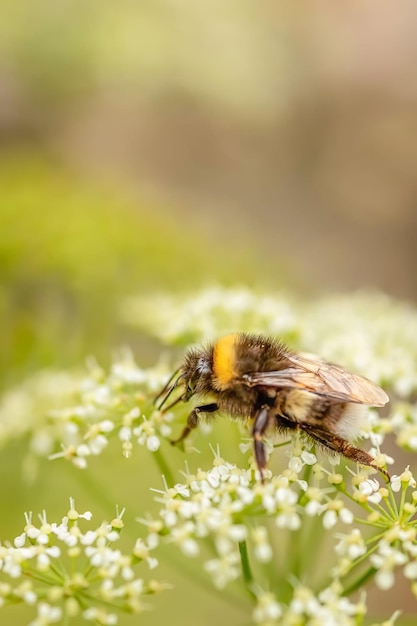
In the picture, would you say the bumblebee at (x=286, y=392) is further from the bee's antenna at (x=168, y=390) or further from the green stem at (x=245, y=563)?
the green stem at (x=245, y=563)

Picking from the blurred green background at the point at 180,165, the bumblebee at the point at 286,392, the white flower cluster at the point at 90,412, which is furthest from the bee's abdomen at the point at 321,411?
the blurred green background at the point at 180,165

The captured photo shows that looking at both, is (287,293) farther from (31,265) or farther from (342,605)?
(342,605)

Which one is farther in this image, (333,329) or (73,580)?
(333,329)

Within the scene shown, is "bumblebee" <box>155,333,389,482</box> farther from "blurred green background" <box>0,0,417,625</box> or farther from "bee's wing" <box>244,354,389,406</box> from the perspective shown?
"blurred green background" <box>0,0,417,625</box>

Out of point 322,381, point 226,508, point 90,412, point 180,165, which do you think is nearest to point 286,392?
point 322,381

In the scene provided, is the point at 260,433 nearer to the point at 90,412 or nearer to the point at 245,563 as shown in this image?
the point at 245,563

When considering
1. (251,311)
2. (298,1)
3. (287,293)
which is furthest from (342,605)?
(298,1)
